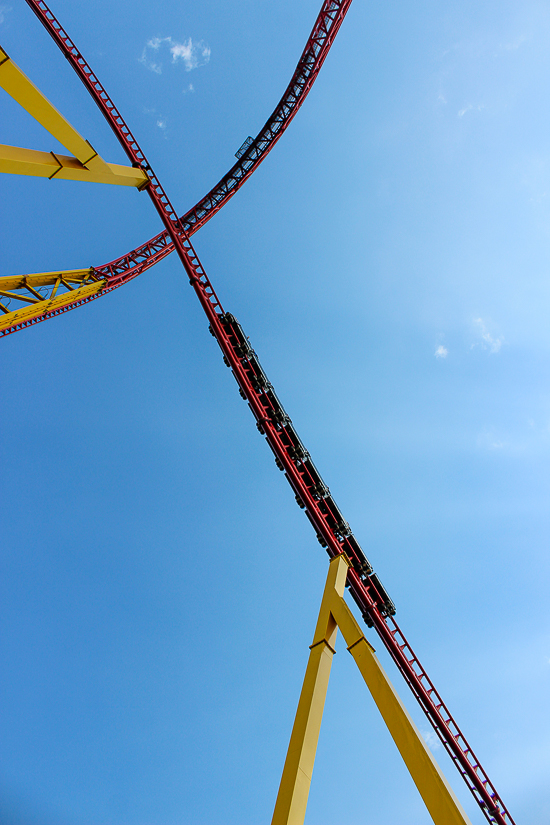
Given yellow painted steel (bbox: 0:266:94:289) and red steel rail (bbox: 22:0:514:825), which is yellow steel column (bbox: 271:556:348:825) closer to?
red steel rail (bbox: 22:0:514:825)

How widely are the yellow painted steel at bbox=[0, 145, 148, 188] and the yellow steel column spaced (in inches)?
283

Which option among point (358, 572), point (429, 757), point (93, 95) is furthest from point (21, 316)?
point (429, 757)

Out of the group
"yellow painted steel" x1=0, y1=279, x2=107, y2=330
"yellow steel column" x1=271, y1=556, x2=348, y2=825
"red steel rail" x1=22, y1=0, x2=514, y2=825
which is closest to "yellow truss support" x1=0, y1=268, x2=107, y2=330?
"yellow painted steel" x1=0, y1=279, x2=107, y2=330

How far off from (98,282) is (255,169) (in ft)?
31.4

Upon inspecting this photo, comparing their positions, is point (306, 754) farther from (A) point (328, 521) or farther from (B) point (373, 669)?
(A) point (328, 521)

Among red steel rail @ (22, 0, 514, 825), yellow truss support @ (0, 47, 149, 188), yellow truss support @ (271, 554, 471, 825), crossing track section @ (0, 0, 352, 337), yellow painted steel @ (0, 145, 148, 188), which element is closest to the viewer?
yellow truss support @ (0, 47, 149, 188)

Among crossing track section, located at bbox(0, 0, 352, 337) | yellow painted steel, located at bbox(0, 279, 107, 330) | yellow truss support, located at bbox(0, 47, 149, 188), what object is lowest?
yellow truss support, located at bbox(0, 47, 149, 188)

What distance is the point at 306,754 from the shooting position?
5637 mm

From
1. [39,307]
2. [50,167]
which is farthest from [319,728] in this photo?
[39,307]

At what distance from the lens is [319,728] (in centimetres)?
604

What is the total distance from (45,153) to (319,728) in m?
8.05

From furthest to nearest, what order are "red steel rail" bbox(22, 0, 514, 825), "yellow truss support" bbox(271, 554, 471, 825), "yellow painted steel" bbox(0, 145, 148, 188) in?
"red steel rail" bbox(22, 0, 514, 825), "yellow truss support" bbox(271, 554, 471, 825), "yellow painted steel" bbox(0, 145, 148, 188)

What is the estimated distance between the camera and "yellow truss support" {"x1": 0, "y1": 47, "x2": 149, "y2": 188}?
4.63m

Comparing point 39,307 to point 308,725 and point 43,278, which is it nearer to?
point 43,278
